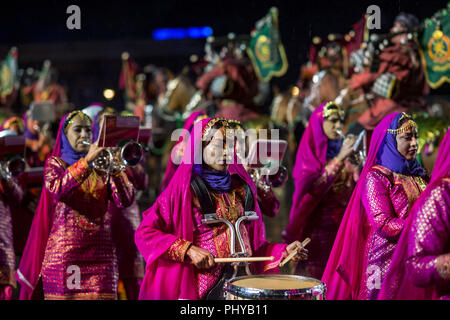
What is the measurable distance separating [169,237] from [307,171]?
1.86 metres

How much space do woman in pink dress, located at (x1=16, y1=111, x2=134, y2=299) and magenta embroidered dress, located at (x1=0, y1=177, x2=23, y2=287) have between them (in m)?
0.52

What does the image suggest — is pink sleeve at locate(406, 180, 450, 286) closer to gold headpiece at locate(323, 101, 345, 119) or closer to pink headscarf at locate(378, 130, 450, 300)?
pink headscarf at locate(378, 130, 450, 300)

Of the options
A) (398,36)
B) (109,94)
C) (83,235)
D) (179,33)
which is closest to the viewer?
(83,235)

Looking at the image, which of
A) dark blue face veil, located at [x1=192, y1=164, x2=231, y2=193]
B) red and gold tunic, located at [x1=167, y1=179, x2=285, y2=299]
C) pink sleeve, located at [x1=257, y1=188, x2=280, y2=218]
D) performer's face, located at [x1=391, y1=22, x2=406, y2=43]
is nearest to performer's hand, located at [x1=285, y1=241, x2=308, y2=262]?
red and gold tunic, located at [x1=167, y1=179, x2=285, y2=299]

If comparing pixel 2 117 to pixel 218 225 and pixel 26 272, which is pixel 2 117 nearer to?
pixel 26 272

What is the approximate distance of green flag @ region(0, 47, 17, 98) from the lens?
10439 mm

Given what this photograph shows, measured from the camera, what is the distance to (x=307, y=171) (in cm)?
460

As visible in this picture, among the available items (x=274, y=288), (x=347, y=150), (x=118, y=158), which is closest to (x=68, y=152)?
(x=118, y=158)

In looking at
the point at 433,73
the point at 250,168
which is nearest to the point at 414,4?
the point at 433,73

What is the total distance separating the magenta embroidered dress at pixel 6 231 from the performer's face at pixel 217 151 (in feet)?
6.41

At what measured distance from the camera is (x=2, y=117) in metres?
8.18

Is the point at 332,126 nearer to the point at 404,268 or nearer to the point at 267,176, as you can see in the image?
the point at 267,176

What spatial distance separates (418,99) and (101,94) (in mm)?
11967

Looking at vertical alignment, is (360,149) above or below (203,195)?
above
